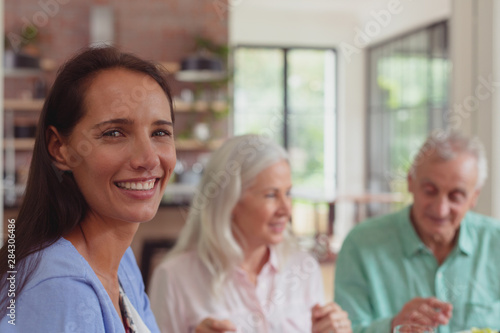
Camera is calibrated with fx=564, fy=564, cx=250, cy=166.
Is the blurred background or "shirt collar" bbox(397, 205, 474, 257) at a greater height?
the blurred background

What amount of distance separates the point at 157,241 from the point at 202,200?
9.81 ft

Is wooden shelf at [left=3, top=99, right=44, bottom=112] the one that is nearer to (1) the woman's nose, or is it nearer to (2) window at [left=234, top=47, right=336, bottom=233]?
(2) window at [left=234, top=47, right=336, bottom=233]

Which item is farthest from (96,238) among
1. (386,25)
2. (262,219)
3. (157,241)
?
(386,25)

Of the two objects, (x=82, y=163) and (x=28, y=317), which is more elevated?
(x=82, y=163)

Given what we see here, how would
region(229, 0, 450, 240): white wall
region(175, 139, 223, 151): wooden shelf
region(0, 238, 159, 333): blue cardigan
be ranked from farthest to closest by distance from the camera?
region(229, 0, 450, 240): white wall, region(175, 139, 223, 151): wooden shelf, region(0, 238, 159, 333): blue cardigan

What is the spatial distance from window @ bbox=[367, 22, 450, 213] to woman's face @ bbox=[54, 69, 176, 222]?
Answer: 6609mm

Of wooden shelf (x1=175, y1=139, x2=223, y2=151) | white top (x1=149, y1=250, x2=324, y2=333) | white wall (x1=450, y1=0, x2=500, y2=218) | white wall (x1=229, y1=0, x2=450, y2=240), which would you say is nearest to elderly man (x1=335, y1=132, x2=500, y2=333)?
white top (x1=149, y1=250, x2=324, y2=333)

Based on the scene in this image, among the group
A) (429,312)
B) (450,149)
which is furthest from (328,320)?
(450,149)

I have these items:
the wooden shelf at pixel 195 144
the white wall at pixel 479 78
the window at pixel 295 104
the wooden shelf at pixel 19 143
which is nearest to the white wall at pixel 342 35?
the window at pixel 295 104

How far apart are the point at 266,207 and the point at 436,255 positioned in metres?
0.65

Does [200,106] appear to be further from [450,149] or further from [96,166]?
[96,166]

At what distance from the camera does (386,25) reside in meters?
8.73

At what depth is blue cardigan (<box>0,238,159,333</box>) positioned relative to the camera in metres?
0.82

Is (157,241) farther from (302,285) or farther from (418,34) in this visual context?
(418,34)
